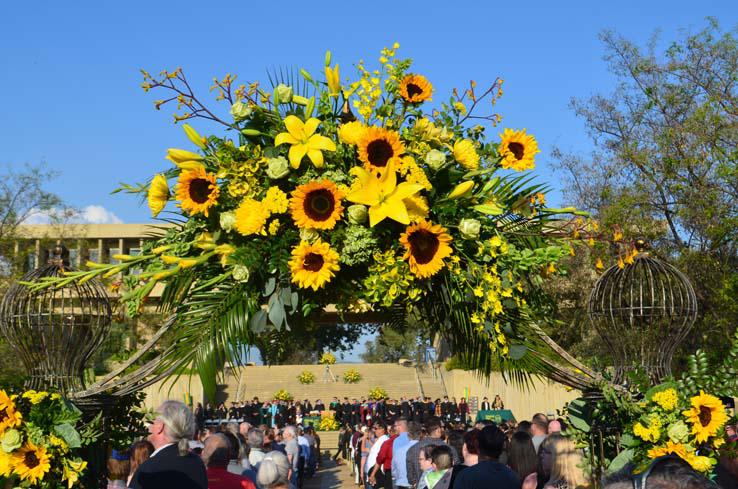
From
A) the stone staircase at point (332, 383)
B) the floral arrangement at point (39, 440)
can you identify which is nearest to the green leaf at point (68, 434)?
the floral arrangement at point (39, 440)

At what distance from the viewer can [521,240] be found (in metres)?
5.29

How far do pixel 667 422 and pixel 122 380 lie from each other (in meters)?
3.22

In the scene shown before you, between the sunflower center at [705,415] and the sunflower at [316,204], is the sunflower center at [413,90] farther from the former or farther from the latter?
the sunflower center at [705,415]

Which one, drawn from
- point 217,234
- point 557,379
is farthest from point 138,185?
point 557,379

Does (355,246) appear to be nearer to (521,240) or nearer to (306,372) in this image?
(521,240)

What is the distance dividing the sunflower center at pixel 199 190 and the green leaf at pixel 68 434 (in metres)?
1.53

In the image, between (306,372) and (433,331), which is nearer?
(433,331)

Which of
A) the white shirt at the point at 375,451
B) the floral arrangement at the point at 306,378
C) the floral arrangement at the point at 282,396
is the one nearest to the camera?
the white shirt at the point at 375,451

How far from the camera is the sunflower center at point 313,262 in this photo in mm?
4688

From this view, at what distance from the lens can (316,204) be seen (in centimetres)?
475

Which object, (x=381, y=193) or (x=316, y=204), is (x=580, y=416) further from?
(x=316, y=204)

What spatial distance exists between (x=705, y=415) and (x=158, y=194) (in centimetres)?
328

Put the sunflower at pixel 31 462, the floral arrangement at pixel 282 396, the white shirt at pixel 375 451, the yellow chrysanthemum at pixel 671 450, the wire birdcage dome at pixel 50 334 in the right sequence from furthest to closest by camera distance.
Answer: the floral arrangement at pixel 282 396, the white shirt at pixel 375 451, the wire birdcage dome at pixel 50 334, the sunflower at pixel 31 462, the yellow chrysanthemum at pixel 671 450

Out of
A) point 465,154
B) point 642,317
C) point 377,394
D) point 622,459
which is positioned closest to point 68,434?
point 465,154
